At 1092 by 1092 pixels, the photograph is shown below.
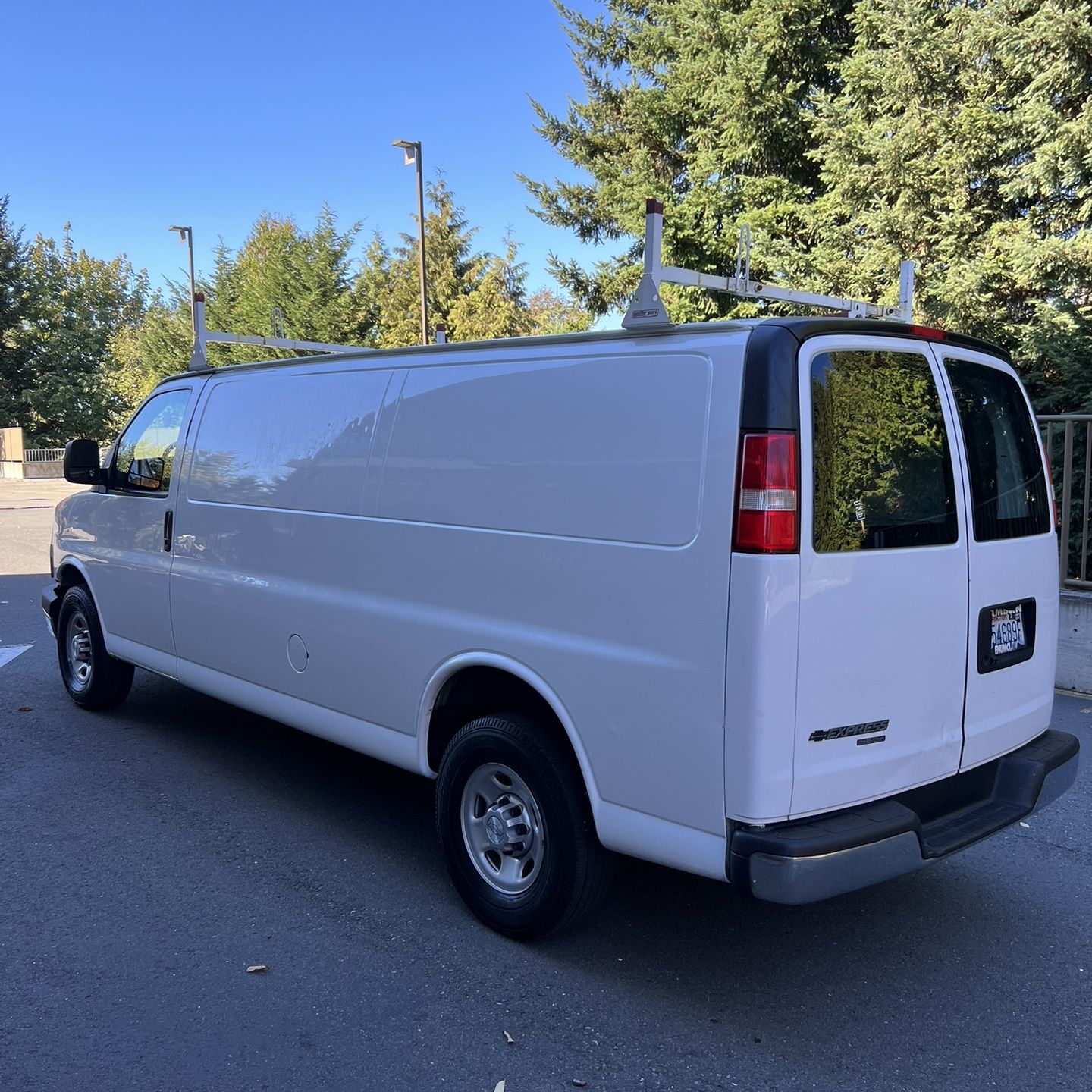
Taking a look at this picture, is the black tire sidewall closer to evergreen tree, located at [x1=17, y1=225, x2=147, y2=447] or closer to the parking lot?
the parking lot

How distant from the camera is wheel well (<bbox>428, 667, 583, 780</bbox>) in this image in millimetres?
3520

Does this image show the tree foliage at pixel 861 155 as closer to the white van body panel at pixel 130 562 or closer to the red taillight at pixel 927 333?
the red taillight at pixel 927 333

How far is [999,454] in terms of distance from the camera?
3.55 meters

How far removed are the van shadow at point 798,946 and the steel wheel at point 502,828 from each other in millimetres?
223

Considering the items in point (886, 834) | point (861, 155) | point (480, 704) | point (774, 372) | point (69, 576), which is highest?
point (861, 155)

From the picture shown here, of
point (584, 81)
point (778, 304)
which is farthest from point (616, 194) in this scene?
point (778, 304)

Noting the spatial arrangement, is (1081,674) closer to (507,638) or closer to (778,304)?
(507,638)

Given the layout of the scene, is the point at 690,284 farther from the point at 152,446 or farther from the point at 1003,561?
the point at 152,446

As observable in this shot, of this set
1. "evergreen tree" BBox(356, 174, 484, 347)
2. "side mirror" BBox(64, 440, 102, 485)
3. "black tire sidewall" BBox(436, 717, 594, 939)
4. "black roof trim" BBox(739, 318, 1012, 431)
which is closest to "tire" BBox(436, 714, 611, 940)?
"black tire sidewall" BBox(436, 717, 594, 939)

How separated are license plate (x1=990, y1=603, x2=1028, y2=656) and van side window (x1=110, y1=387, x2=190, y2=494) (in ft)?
13.7

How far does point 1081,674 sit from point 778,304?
10.4 m

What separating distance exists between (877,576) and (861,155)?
1351cm

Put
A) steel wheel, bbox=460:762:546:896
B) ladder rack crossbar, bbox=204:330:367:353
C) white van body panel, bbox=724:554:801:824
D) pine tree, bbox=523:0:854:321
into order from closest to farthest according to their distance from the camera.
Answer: white van body panel, bbox=724:554:801:824
steel wheel, bbox=460:762:546:896
ladder rack crossbar, bbox=204:330:367:353
pine tree, bbox=523:0:854:321

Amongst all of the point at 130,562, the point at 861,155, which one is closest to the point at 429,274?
the point at 861,155
